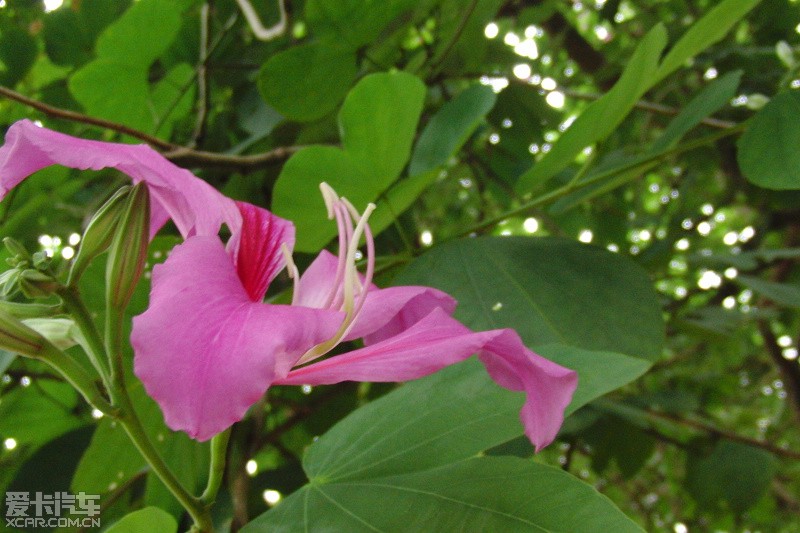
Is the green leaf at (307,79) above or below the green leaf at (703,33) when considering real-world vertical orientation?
above

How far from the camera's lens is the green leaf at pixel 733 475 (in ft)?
4.60

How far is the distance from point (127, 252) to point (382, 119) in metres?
0.30

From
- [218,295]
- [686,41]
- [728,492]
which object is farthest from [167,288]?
[728,492]

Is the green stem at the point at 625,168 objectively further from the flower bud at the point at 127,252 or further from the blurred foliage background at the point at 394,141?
the flower bud at the point at 127,252

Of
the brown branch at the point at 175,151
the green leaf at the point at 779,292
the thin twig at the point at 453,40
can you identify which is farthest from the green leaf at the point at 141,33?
the green leaf at the point at 779,292

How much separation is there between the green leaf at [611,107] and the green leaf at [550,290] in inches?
3.4

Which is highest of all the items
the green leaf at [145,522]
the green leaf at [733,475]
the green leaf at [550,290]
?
the green leaf at [145,522]

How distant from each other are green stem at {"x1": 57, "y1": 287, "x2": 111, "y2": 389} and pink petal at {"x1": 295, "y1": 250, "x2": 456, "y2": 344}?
135 millimetres

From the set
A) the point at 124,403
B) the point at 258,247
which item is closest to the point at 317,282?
the point at 258,247

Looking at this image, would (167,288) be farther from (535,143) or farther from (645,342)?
(535,143)

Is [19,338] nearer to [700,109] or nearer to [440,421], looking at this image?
[440,421]

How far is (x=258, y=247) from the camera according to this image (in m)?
0.50

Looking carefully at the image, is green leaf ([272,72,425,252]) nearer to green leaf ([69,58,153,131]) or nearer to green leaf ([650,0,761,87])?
→ green leaf ([650,0,761,87])

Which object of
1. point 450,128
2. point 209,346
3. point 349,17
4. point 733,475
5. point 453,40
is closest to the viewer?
point 209,346
